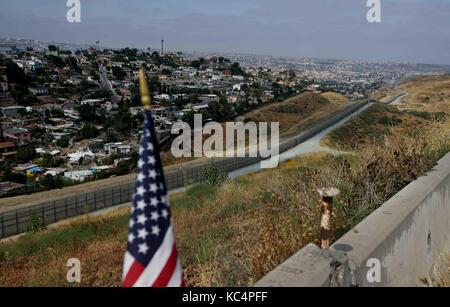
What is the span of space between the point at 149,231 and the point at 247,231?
2098 millimetres

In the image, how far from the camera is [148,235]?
2100mm

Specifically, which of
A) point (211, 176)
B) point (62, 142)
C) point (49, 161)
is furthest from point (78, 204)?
point (62, 142)

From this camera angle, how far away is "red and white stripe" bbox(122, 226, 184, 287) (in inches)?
81.8

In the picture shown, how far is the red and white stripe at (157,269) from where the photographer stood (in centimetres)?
208

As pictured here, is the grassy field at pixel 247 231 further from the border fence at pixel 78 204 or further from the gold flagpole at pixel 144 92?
the border fence at pixel 78 204

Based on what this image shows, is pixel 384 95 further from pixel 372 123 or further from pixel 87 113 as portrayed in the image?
pixel 87 113

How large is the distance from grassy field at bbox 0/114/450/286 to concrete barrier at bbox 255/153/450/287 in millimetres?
471

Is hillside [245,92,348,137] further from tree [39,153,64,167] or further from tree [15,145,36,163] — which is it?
tree [15,145,36,163]

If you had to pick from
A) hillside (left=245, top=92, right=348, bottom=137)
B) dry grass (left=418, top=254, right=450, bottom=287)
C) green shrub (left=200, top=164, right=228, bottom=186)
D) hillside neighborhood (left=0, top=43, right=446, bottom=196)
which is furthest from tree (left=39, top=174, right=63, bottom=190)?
hillside (left=245, top=92, right=348, bottom=137)

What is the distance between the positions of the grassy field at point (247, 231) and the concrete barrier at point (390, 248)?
0.47 metres

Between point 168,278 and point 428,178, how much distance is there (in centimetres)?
474

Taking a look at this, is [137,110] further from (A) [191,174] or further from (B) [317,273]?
(B) [317,273]

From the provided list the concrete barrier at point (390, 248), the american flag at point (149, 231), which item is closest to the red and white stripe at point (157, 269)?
the american flag at point (149, 231)

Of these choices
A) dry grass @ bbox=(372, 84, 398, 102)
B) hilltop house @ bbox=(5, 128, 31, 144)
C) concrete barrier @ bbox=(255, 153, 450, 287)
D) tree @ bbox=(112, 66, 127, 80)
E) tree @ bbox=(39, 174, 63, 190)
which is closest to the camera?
concrete barrier @ bbox=(255, 153, 450, 287)
